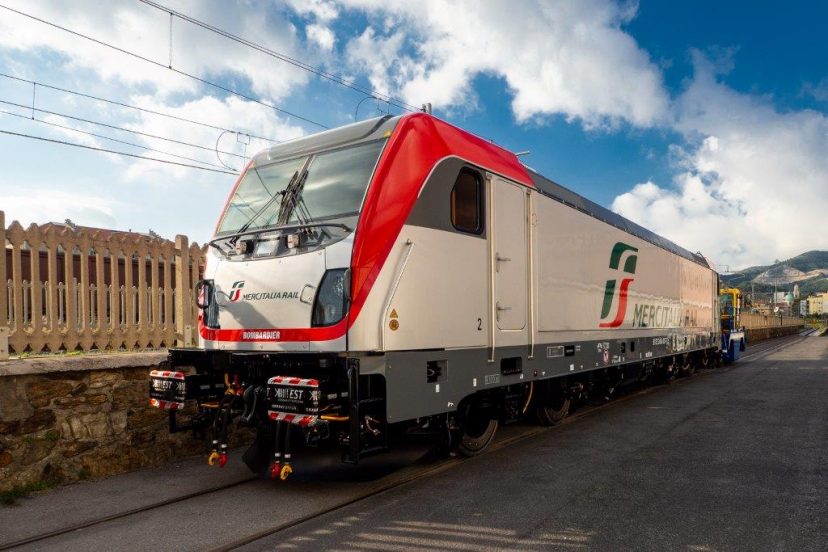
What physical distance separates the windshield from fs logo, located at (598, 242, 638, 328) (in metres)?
5.14

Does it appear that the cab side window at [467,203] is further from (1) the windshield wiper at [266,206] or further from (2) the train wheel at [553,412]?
(2) the train wheel at [553,412]

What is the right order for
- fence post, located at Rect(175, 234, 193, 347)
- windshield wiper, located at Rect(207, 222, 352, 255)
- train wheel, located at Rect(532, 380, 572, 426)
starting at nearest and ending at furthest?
windshield wiper, located at Rect(207, 222, 352, 255), fence post, located at Rect(175, 234, 193, 347), train wheel, located at Rect(532, 380, 572, 426)

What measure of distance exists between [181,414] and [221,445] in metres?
1.80

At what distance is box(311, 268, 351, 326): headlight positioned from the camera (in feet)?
16.3

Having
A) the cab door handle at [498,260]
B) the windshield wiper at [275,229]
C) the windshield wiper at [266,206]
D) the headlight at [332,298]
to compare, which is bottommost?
the headlight at [332,298]

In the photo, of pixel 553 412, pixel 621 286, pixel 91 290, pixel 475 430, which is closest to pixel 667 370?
pixel 621 286

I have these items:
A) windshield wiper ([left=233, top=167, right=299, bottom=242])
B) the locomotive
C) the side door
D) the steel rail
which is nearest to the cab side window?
the locomotive

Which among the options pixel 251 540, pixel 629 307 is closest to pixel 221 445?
pixel 251 540

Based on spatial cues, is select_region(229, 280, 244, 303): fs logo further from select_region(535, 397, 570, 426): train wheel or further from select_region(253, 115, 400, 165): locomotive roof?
select_region(535, 397, 570, 426): train wheel

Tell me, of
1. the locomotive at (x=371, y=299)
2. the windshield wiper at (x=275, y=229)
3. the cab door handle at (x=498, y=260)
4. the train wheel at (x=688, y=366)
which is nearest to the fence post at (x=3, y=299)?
the locomotive at (x=371, y=299)

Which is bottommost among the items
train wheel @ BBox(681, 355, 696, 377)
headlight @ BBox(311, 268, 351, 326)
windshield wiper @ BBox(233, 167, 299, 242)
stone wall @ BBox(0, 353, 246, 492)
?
train wheel @ BBox(681, 355, 696, 377)

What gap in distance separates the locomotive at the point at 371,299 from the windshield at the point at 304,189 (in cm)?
2

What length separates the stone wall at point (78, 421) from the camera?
5.45 metres

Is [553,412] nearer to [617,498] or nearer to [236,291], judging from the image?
[617,498]
